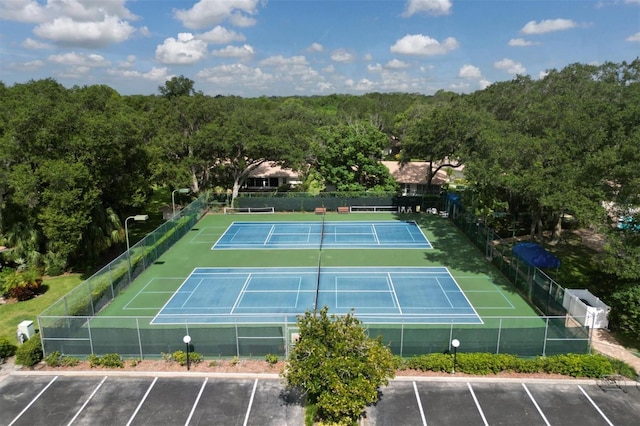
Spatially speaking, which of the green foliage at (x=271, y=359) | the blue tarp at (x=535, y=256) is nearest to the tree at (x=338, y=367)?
the green foliage at (x=271, y=359)

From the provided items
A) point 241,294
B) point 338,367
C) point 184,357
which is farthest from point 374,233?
point 338,367

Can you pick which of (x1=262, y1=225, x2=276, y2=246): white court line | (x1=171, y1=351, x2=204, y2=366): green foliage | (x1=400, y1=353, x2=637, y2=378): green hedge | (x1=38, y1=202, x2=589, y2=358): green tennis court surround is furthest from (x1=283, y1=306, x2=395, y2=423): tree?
(x1=262, y1=225, x2=276, y2=246): white court line

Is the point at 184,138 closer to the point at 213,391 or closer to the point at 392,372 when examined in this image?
the point at 213,391

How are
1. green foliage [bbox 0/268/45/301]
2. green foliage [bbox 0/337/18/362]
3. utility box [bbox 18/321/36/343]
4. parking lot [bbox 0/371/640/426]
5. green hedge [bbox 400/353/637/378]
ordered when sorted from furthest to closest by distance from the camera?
green foliage [bbox 0/268/45/301] → utility box [bbox 18/321/36/343] → green foliage [bbox 0/337/18/362] → green hedge [bbox 400/353/637/378] → parking lot [bbox 0/371/640/426]

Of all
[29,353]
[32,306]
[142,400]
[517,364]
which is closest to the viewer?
[142,400]

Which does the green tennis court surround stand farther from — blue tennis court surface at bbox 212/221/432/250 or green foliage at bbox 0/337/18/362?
green foliage at bbox 0/337/18/362

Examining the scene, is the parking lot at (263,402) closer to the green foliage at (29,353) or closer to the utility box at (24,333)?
the green foliage at (29,353)

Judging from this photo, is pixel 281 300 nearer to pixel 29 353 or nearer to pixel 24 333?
pixel 29 353
